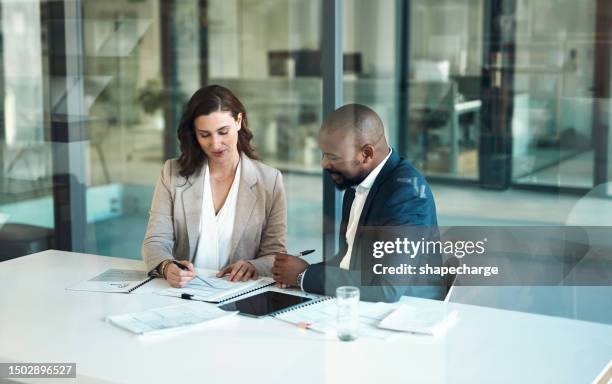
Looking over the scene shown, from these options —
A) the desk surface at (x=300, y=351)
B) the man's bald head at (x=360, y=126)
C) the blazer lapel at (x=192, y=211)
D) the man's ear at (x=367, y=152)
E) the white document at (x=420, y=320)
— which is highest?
the man's bald head at (x=360, y=126)

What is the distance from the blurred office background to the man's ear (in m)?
1.29

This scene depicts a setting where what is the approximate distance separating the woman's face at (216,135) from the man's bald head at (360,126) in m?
0.42

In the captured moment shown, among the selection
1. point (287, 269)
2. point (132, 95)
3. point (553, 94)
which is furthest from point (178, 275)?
point (132, 95)

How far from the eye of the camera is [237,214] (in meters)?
3.32

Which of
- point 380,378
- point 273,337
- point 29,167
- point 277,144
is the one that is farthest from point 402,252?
point 29,167

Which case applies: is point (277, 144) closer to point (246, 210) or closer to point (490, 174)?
point (490, 174)

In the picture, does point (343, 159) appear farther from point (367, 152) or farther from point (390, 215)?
point (390, 215)

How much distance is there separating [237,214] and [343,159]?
22.4 inches

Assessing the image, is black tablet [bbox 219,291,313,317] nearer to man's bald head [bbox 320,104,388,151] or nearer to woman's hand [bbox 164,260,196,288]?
woman's hand [bbox 164,260,196,288]

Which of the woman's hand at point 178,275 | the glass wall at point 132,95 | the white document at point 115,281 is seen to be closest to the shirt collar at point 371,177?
the woman's hand at point 178,275

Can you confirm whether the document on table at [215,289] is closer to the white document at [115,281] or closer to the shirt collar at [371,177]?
the white document at [115,281]

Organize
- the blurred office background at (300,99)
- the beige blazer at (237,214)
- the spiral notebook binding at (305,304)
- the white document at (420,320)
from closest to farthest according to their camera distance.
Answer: the white document at (420,320) < the spiral notebook binding at (305,304) < the beige blazer at (237,214) < the blurred office background at (300,99)

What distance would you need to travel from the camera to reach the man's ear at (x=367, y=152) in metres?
2.94

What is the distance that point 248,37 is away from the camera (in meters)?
5.53
